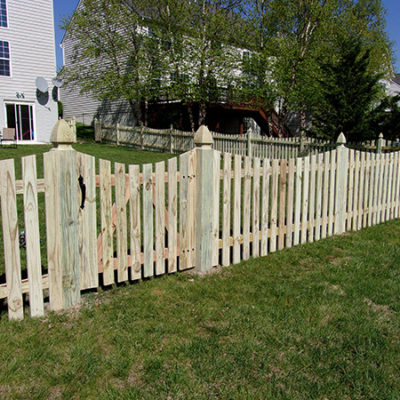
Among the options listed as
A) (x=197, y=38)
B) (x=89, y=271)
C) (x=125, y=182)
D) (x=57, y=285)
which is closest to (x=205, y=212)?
(x=125, y=182)

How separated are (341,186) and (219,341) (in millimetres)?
3906

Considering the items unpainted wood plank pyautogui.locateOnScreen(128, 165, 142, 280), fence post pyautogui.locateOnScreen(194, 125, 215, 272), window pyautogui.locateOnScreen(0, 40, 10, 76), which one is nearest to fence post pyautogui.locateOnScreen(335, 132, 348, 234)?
fence post pyautogui.locateOnScreen(194, 125, 215, 272)

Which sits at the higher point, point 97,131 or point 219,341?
point 97,131

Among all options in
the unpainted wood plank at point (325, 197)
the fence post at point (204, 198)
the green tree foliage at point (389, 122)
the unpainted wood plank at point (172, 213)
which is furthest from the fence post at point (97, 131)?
the unpainted wood plank at point (172, 213)

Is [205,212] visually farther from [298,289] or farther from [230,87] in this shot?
[230,87]

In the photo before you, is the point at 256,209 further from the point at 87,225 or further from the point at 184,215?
the point at 87,225

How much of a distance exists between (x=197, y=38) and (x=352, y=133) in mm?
9916

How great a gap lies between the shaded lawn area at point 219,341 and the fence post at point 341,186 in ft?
5.79

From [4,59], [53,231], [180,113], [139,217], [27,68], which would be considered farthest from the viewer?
[180,113]

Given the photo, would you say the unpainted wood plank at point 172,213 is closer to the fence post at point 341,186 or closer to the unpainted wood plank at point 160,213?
the unpainted wood plank at point 160,213

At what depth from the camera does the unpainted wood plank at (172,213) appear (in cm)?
418

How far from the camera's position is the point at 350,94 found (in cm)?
1319

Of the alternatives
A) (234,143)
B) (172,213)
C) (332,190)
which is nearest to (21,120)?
(234,143)

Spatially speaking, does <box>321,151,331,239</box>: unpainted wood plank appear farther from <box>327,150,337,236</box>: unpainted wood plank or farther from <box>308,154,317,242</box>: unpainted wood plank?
<box>308,154,317,242</box>: unpainted wood plank
